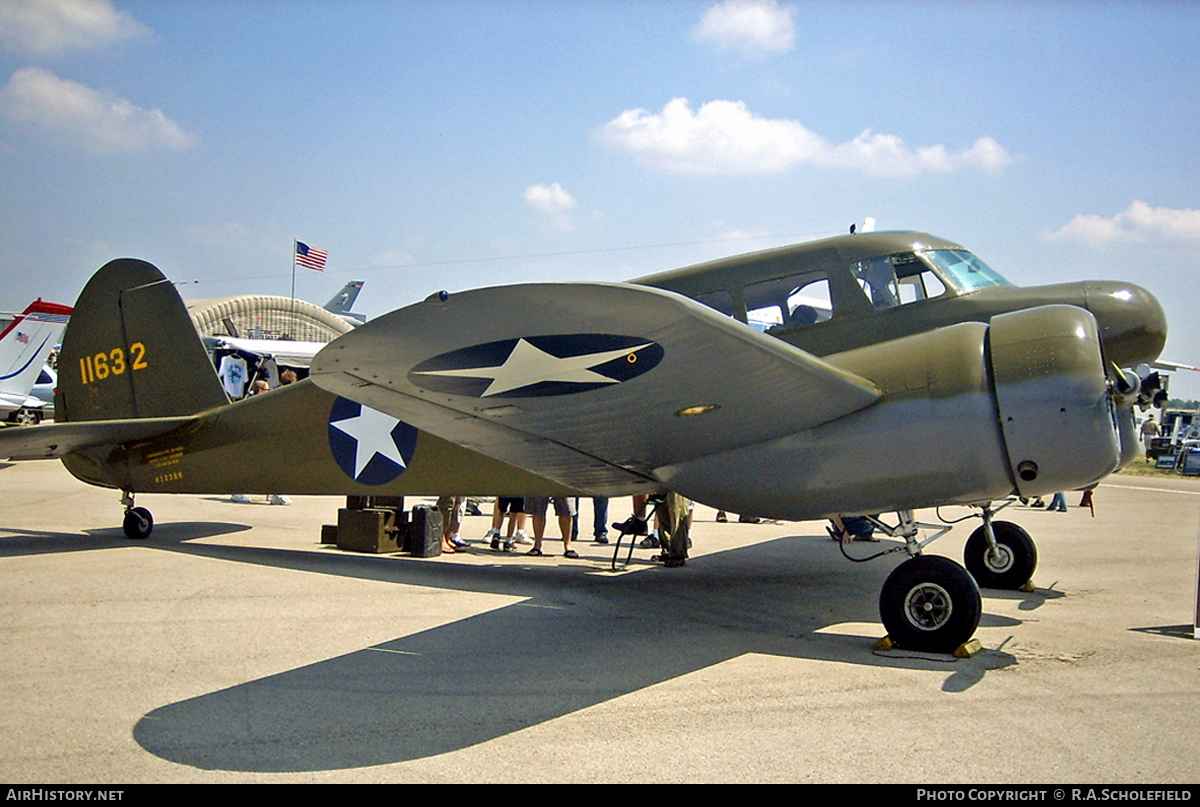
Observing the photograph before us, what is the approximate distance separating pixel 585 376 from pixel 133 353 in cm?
703

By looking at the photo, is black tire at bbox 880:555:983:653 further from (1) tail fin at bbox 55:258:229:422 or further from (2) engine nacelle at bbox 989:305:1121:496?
(1) tail fin at bbox 55:258:229:422

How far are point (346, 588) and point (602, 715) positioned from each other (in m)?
3.72

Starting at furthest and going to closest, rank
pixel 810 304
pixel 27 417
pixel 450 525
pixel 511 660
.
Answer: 1. pixel 27 417
2. pixel 450 525
3. pixel 810 304
4. pixel 511 660

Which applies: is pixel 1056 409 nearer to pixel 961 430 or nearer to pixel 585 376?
pixel 961 430

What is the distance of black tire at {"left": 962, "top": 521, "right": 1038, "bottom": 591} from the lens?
7.27 meters

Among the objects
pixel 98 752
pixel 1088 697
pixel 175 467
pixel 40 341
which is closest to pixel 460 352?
pixel 98 752

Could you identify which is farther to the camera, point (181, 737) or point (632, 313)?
point (632, 313)

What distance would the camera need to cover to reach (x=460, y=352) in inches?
165

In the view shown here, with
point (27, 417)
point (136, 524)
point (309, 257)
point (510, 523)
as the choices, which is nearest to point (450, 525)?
point (510, 523)

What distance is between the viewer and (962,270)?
20.8ft

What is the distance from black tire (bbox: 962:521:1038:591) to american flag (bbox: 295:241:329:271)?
39297 mm

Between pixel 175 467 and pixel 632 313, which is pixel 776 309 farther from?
pixel 175 467

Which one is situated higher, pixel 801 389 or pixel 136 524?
pixel 801 389

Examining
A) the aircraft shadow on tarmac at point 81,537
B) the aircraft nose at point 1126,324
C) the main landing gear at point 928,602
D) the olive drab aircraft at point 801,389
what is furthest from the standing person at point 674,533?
the aircraft shadow on tarmac at point 81,537
